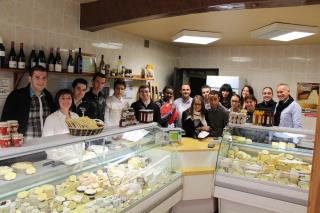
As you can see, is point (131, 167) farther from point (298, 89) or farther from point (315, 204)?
point (298, 89)

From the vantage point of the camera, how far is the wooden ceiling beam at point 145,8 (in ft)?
8.72

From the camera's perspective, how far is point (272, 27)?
13.8 feet

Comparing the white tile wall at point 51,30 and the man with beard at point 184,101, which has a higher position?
the white tile wall at point 51,30

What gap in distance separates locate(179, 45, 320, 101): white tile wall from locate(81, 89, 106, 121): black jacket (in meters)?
3.64

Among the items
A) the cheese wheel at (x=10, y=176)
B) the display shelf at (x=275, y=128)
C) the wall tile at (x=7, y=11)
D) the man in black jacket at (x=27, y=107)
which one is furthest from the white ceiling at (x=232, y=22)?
the cheese wheel at (x=10, y=176)

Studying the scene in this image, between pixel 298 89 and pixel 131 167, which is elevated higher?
pixel 298 89

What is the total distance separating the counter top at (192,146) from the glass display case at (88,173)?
9.4 inches

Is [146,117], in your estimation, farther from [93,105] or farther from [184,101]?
[184,101]

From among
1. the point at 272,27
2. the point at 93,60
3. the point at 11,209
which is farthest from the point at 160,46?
the point at 11,209

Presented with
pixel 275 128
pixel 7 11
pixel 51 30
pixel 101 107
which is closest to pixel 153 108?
pixel 101 107

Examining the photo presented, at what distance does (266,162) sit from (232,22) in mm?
2212

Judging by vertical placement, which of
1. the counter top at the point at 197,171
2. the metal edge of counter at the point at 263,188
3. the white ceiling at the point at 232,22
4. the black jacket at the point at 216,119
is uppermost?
the white ceiling at the point at 232,22

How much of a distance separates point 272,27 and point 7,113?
3.74 meters

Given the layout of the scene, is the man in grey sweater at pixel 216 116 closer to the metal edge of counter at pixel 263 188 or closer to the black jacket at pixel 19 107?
the metal edge of counter at pixel 263 188
